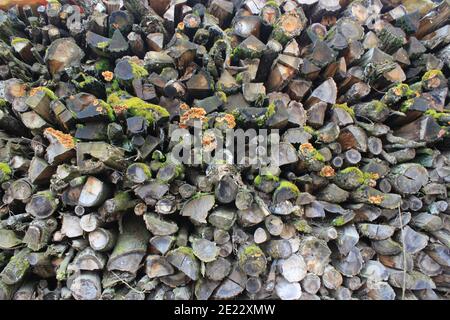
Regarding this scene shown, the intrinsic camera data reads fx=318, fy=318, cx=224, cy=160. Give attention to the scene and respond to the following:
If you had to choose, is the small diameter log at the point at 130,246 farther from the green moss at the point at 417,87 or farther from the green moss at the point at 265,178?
the green moss at the point at 417,87

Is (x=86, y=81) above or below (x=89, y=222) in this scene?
above

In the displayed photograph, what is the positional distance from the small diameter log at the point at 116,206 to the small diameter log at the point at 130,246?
4.3 inches

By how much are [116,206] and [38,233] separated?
488 mm

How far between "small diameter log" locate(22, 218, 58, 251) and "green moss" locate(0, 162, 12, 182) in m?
0.39

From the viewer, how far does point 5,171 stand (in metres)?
2.04

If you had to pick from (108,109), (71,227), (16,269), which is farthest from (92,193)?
(16,269)

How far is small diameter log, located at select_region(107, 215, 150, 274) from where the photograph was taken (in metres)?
1.85

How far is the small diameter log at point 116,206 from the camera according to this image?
1.82 metres

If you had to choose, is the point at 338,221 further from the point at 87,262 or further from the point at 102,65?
the point at 102,65

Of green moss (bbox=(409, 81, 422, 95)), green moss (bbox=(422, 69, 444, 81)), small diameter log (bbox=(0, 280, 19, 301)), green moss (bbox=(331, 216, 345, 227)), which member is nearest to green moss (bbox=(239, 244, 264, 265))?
green moss (bbox=(331, 216, 345, 227))

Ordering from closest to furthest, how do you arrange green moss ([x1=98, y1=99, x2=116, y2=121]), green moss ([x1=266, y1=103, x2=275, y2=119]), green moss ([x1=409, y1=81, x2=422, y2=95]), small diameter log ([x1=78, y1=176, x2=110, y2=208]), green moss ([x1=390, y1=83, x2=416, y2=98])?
small diameter log ([x1=78, y1=176, x2=110, y2=208]) < green moss ([x1=98, y1=99, x2=116, y2=121]) < green moss ([x1=266, y1=103, x2=275, y2=119]) < green moss ([x1=390, y1=83, x2=416, y2=98]) < green moss ([x1=409, y1=81, x2=422, y2=95])

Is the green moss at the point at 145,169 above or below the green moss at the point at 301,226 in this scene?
below

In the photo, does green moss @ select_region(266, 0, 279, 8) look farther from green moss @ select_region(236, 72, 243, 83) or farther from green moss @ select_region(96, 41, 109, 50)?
green moss @ select_region(96, 41, 109, 50)

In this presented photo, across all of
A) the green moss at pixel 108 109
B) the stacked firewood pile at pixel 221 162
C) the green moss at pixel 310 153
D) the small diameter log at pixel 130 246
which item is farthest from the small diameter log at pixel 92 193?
the green moss at pixel 310 153
